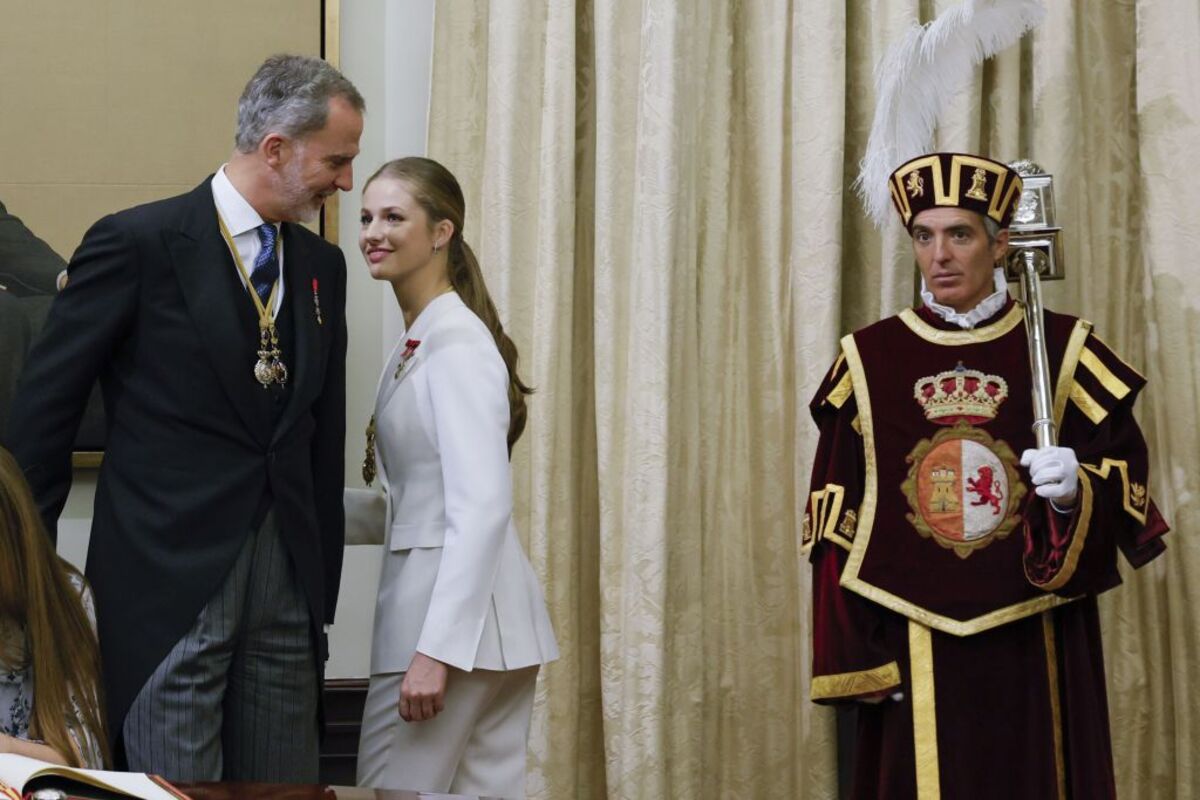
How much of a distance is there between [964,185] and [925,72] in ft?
1.67

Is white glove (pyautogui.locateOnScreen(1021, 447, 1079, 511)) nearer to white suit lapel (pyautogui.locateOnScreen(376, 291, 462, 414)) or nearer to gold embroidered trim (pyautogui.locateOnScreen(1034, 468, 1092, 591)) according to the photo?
gold embroidered trim (pyautogui.locateOnScreen(1034, 468, 1092, 591))

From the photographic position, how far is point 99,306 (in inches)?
91.7

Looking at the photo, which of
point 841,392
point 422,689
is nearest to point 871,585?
point 841,392

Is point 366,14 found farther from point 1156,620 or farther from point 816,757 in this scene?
point 1156,620

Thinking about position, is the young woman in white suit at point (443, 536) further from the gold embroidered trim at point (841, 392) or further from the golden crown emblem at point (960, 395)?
the golden crown emblem at point (960, 395)

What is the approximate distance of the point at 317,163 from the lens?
2516 mm

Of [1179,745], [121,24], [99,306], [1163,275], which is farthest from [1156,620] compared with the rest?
[121,24]

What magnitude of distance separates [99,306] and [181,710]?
0.63m

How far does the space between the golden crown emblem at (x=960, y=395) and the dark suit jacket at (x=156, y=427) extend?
138 cm

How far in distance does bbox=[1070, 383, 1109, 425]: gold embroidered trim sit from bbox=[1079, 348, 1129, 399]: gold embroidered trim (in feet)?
0.12

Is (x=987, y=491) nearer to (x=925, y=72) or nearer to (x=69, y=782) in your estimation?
(x=925, y=72)

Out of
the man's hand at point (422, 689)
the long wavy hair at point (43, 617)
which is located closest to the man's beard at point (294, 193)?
the long wavy hair at point (43, 617)

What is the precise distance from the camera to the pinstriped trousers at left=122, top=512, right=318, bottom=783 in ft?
7.54

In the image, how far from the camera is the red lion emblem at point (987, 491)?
3.08 metres
